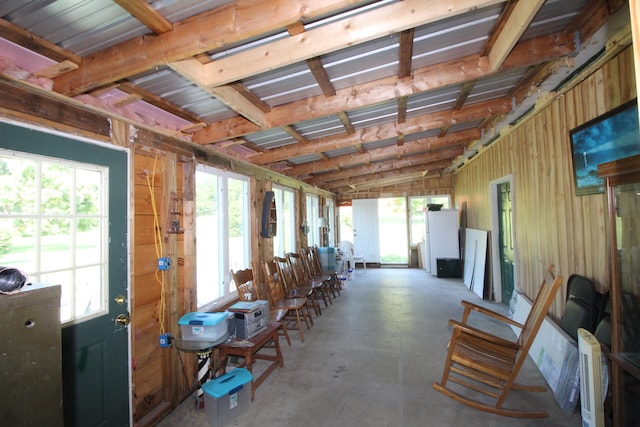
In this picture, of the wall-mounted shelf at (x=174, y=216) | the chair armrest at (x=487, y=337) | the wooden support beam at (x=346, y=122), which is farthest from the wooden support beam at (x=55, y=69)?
the chair armrest at (x=487, y=337)

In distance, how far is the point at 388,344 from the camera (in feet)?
11.0

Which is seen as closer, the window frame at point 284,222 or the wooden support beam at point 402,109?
the wooden support beam at point 402,109

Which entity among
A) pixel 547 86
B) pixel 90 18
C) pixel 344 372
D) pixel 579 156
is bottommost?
pixel 344 372

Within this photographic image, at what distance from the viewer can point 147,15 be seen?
1.31 metres

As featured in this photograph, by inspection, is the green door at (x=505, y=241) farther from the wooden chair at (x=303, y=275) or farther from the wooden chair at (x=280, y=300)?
the wooden chair at (x=280, y=300)

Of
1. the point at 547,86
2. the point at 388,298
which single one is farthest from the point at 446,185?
the point at 547,86

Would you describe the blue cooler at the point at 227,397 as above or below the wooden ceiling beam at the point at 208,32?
below

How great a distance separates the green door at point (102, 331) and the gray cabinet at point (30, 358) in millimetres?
609

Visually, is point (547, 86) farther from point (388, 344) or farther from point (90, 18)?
point (90, 18)

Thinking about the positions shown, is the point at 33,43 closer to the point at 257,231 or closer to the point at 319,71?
the point at 319,71

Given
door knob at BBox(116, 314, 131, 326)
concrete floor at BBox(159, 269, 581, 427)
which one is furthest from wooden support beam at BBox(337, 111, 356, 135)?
concrete floor at BBox(159, 269, 581, 427)

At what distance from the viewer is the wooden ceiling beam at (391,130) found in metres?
3.52

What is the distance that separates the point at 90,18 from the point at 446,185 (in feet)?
27.4

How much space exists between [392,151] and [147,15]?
4.20m
